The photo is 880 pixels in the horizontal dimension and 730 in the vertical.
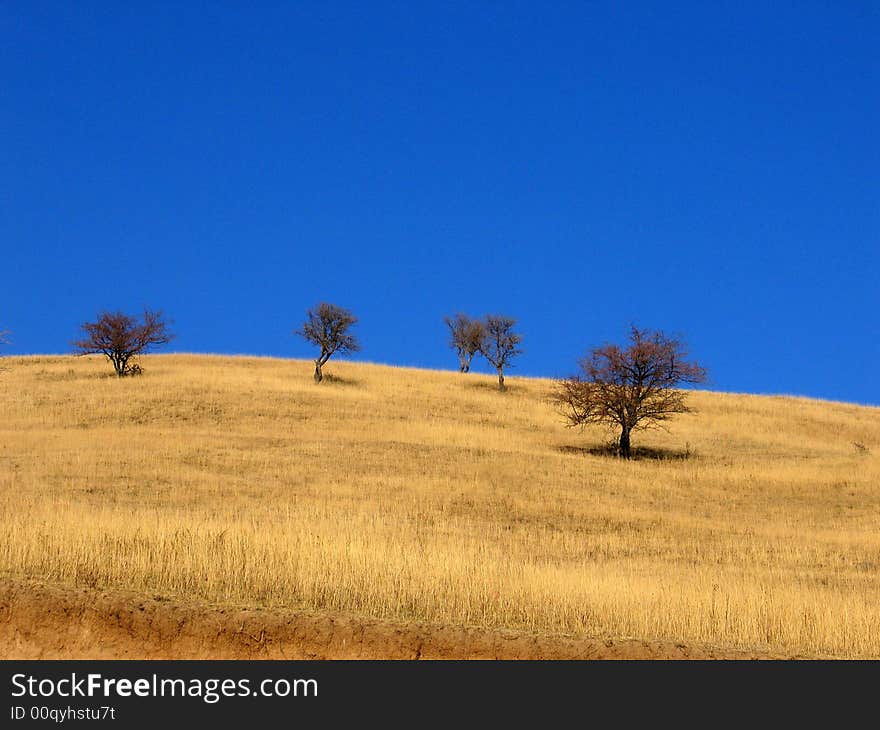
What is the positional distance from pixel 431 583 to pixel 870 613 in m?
6.72

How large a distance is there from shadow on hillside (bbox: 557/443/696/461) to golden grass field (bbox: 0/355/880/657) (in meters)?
0.41

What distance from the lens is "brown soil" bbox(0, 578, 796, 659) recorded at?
11188 millimetres

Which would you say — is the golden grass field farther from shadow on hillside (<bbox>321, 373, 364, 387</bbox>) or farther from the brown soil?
the brown soil

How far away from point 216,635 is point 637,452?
38.3m

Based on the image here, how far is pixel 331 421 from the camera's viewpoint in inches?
1858

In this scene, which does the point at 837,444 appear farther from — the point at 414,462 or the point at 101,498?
the point at 101,498

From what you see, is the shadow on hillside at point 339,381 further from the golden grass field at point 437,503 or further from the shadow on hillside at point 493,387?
the shadow on hillside at point 493,387

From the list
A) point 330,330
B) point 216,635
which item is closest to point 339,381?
point 330,330

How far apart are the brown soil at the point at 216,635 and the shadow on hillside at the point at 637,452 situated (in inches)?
1327

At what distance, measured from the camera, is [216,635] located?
37.2 ft

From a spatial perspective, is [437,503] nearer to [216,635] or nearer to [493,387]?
[216,635]

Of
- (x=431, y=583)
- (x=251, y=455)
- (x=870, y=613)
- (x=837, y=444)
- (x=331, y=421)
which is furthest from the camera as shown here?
(x=837, y=444)

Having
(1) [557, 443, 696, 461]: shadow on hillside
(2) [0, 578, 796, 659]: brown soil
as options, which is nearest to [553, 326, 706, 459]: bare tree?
(1) [557, 443, 696, 461]: shadow on hillside
